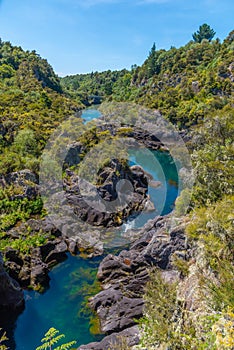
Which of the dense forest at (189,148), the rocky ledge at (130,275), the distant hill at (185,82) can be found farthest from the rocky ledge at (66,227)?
the distant hill at (185,82)

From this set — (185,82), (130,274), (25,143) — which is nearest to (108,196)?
(130,274)

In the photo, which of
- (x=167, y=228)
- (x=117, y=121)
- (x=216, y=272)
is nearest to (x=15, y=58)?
(x=117, y=121)

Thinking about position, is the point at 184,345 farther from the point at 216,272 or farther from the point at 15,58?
the point at 15,58

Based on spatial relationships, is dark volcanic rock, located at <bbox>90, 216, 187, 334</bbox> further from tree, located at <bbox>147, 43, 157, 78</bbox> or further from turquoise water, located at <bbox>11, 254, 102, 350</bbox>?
tree, located at <bbox>147, 43, 157, 78</bbox>

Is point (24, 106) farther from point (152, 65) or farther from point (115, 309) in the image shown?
point (152, 65)

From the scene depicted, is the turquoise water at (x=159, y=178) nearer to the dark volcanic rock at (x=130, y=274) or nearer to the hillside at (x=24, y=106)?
the dark volcanic rock at (x=130, y=274)

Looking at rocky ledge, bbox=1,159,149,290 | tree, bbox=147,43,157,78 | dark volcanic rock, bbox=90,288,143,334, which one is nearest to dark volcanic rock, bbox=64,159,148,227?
rocky ledge, bbox=1,159,149,290
